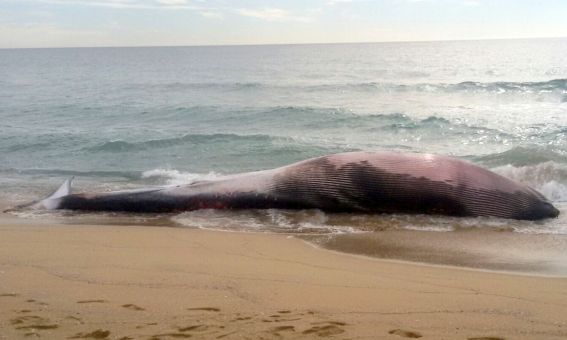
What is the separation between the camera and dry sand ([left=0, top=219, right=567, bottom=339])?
380 centimetres

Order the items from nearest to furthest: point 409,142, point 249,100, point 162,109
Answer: point 409,142 → point 162,109 → point 249,100

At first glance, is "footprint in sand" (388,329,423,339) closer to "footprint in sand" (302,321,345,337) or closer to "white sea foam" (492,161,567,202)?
"footprint in sand" (302,321,345,337)

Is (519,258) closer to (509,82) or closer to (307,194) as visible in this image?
(307,194)

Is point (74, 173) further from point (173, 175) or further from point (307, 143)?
point (307, 143)

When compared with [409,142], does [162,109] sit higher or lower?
higher

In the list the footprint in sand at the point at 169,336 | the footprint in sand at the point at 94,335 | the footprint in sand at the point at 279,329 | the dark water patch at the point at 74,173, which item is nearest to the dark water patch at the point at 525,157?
the dark water patch at the point at 74,173

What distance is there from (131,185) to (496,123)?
497 inches

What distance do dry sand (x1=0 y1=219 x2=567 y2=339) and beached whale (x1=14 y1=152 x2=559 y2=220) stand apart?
84.5 inches

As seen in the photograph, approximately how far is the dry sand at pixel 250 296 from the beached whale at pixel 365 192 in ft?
7.04

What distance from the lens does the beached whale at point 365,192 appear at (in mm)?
8164

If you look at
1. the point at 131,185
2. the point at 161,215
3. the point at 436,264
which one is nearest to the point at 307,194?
the point at 161,215

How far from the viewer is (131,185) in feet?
40.3

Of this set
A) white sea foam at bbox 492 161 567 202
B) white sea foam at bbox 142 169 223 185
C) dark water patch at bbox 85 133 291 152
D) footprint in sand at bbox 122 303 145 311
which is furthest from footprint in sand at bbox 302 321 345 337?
dark water patch at bbox 85 133 291 152

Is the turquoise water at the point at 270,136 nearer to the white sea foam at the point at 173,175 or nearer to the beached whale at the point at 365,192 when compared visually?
the white sea foam at the point at 173,175
